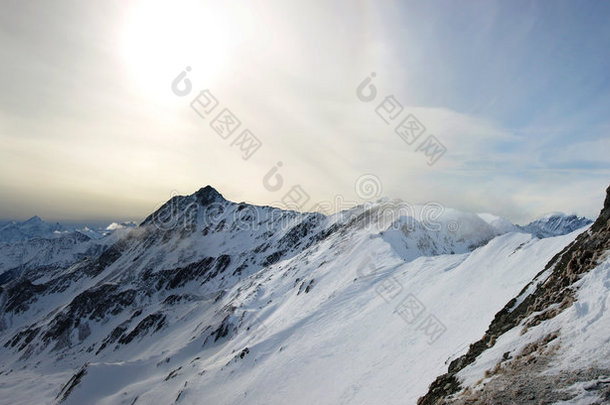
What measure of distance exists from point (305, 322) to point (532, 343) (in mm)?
37281

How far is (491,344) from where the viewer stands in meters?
15.0

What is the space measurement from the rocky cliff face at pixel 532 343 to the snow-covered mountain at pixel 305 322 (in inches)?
201

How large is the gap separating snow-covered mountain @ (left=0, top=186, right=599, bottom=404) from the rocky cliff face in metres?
5.12

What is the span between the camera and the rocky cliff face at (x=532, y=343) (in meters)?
9.59

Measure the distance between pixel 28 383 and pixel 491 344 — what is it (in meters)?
143

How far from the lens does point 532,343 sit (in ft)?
39.7

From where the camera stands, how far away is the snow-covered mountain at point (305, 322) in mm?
28391

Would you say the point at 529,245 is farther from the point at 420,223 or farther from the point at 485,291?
the point at 420,223

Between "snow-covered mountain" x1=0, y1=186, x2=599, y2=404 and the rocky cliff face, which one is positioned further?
"snow-covered mountain" x1=0, y1=186, x2=599, y2=404

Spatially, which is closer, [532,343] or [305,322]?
[532,343]

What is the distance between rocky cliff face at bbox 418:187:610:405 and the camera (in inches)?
378

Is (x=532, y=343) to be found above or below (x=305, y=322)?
below

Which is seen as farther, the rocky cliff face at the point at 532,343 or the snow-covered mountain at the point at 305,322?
the snow-covered mountain at the point at 305,322

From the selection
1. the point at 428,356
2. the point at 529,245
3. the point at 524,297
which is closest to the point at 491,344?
the point at 524,297
